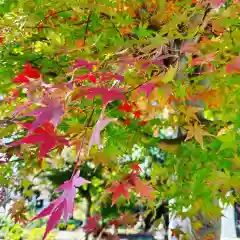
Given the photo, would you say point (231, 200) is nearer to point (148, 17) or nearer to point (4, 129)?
point (148, 17)

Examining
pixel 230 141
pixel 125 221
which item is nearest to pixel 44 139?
pixel 230 141

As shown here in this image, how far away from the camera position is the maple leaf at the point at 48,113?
1.03 meters

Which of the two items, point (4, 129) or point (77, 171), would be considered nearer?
point (77, 171)

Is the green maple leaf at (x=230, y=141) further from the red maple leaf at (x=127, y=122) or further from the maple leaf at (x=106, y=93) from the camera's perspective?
the red maple leaf at (x=127, y=122)

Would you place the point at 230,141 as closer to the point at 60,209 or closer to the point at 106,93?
the point at 106,93

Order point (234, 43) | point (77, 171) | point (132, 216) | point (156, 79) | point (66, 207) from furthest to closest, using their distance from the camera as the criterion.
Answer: point (132, 216)
point (234, 43)
point (156, 79)
point (77, 171)
point (66, 207)

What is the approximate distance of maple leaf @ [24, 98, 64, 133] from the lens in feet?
3.40

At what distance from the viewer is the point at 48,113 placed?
1.06 meters

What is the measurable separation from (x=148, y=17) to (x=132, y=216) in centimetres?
Result: 170

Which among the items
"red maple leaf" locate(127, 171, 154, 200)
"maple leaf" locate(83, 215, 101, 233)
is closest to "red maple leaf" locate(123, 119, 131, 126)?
"red maple leaf" locate(127, 171, 154, 200)

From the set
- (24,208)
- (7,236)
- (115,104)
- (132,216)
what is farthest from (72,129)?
(7,236)

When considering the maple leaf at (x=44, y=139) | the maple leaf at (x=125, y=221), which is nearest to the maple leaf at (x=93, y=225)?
the maple leaf at (x=125, y=221)

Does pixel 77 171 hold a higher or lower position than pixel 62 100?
lower

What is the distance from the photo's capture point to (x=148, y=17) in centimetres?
258
